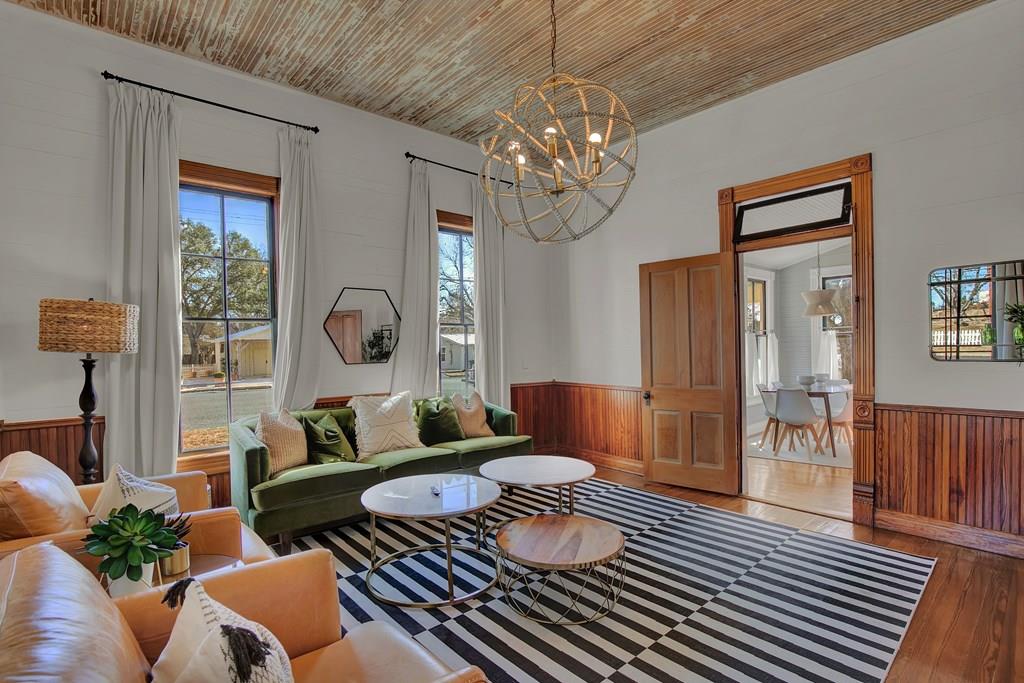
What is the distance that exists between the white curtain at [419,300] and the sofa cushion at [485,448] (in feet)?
2.48

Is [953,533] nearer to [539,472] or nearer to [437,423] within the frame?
[539,472]

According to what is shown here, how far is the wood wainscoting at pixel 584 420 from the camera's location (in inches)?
222

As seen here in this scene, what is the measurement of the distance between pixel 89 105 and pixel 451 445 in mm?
3625

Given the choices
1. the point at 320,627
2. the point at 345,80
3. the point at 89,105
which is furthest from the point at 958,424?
the point at 89,105

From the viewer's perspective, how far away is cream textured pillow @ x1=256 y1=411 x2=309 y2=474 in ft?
12.3

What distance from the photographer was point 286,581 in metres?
1.63

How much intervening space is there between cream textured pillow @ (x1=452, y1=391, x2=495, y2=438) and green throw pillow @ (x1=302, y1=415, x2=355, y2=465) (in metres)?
1.10

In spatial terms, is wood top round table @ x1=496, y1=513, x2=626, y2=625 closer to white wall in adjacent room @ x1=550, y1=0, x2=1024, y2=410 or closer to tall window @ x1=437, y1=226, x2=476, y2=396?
white wall in adjacent room @ x1=550, y1=0, x2=1024, y2=410

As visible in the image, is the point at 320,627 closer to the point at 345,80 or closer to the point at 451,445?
the point at 451,445

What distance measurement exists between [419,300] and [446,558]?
2640mm

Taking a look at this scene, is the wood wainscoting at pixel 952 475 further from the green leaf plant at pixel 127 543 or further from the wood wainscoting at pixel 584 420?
the green leaf plant at pixel 127 543

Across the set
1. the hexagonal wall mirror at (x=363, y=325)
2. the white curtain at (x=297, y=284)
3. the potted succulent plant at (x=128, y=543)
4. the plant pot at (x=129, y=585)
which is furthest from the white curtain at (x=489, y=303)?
the potted succulent plant at (x=128, y=543)

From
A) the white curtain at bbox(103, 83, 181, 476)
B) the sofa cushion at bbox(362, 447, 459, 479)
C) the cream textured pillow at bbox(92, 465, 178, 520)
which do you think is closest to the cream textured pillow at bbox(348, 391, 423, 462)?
the sofa cushion at bbox(362, 447, 459, 479)

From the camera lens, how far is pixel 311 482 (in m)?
3.57
